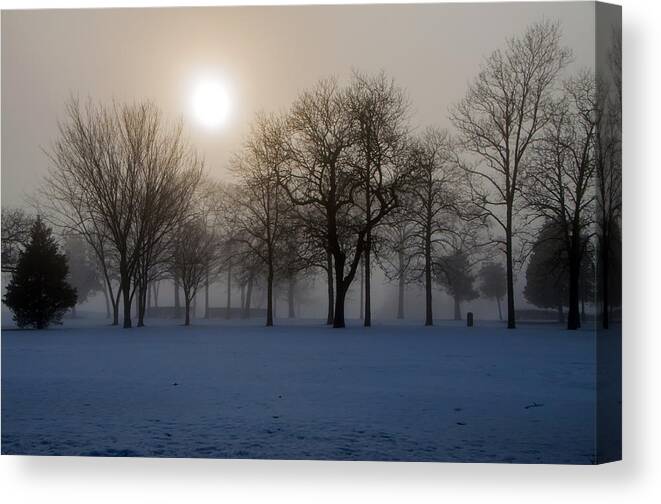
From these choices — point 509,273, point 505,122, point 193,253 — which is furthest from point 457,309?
point 193,253

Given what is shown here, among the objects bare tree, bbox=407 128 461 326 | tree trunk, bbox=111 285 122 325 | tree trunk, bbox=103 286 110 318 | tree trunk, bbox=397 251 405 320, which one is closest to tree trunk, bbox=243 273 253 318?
tree trunk, bbox=111 285 122 325

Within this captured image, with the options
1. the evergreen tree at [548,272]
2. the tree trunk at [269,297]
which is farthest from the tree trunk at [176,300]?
the evergreen tree at [548,272]

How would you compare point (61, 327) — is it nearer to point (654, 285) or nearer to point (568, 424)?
point (568, 424)

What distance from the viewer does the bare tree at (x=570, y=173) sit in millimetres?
8055

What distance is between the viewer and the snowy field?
7.46 metres

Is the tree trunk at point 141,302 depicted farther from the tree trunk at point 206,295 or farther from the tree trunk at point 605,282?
the tree trunk at point 605,282

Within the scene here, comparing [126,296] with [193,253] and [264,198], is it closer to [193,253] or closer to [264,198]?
[193,253]

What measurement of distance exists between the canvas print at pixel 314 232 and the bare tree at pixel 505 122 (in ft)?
0.11

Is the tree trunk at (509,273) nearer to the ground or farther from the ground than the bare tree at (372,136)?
nearer to the ground

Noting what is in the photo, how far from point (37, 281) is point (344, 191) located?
4114mm

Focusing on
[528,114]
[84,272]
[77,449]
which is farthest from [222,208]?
[528,114]

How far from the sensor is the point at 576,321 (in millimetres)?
8102

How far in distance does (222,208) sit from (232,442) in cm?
328

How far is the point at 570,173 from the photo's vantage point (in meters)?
8.70
